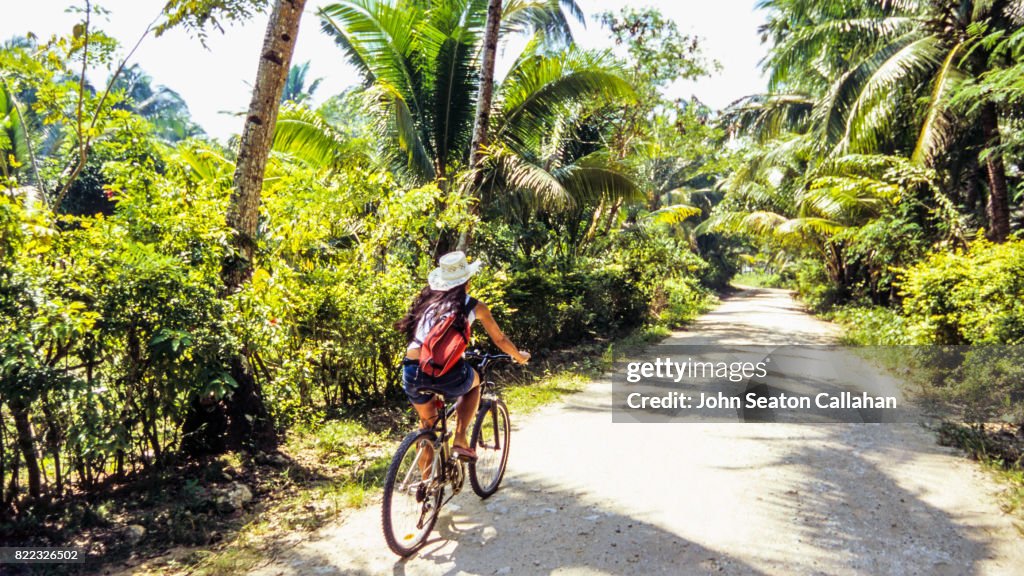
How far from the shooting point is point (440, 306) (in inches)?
136

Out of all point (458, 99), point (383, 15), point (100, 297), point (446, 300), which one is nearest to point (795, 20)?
point (458, 99)

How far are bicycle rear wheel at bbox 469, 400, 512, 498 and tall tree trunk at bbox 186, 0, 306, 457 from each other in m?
1.90

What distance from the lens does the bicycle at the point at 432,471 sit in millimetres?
3166

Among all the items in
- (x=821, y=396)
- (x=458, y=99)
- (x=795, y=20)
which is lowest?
(x=821, y=396)

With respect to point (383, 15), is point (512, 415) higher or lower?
lower

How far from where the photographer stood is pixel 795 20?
593 inches

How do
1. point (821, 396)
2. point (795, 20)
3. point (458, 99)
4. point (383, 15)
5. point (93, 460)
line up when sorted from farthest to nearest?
1. point (795, 20)
2. point (458, 99)
3. point (383, 15)
4. point (821, 396)
5. point (93, 460)

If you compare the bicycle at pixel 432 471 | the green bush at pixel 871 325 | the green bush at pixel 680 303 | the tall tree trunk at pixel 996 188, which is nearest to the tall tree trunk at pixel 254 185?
the bicycle at pixel 432 471

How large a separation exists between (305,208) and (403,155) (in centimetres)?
489

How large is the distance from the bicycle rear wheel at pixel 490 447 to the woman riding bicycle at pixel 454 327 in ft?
0.78

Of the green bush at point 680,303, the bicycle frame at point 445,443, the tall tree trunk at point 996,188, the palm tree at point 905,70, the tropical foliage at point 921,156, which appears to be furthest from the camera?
the green bush at point 680,303

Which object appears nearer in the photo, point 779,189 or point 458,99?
point 458,99

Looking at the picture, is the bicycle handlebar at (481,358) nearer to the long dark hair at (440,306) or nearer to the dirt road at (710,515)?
the long dark hair at (440,306)

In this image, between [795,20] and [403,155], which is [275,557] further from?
[795,20]
